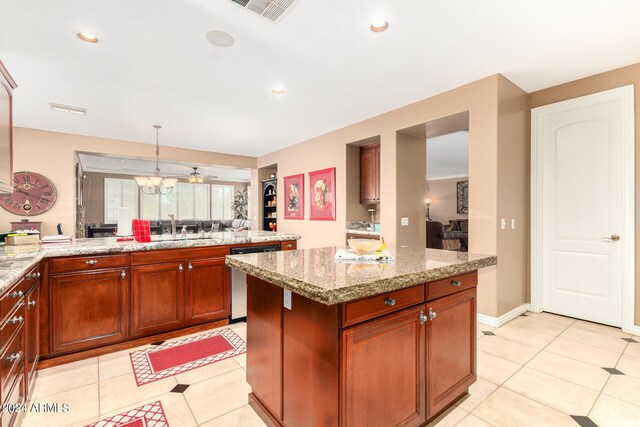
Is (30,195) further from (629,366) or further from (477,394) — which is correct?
(629,366)

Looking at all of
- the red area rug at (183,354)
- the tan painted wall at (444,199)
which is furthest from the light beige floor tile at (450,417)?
the tan painted wall at (444,199)

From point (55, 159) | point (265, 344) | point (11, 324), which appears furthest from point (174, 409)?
point (55, 159)

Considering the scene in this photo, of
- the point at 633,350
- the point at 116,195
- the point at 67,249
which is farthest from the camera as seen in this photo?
the point at 116,195

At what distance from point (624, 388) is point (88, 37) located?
472 cm

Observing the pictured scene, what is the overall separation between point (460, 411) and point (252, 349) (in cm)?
128

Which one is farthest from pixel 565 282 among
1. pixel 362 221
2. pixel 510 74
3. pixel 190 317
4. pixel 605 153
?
pixel 190 317

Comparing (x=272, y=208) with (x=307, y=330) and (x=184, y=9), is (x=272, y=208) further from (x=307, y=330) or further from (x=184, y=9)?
(x=307, y=330)

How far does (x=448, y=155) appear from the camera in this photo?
7758 mm

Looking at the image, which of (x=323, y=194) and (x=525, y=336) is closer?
(x=525, y=336)

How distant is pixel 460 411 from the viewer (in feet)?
5.89

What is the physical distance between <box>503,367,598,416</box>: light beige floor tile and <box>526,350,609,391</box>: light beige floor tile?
75mm

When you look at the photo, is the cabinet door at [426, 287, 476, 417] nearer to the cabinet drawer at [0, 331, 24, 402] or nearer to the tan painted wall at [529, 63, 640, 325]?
the cabinet drawer at [0, 331, 24, 402]

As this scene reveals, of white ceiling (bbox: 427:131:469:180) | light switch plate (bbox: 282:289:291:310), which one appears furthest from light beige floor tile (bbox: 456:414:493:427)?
white ceiling (bbox: 427:131:469:180)

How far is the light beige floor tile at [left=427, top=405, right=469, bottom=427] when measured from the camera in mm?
1685
